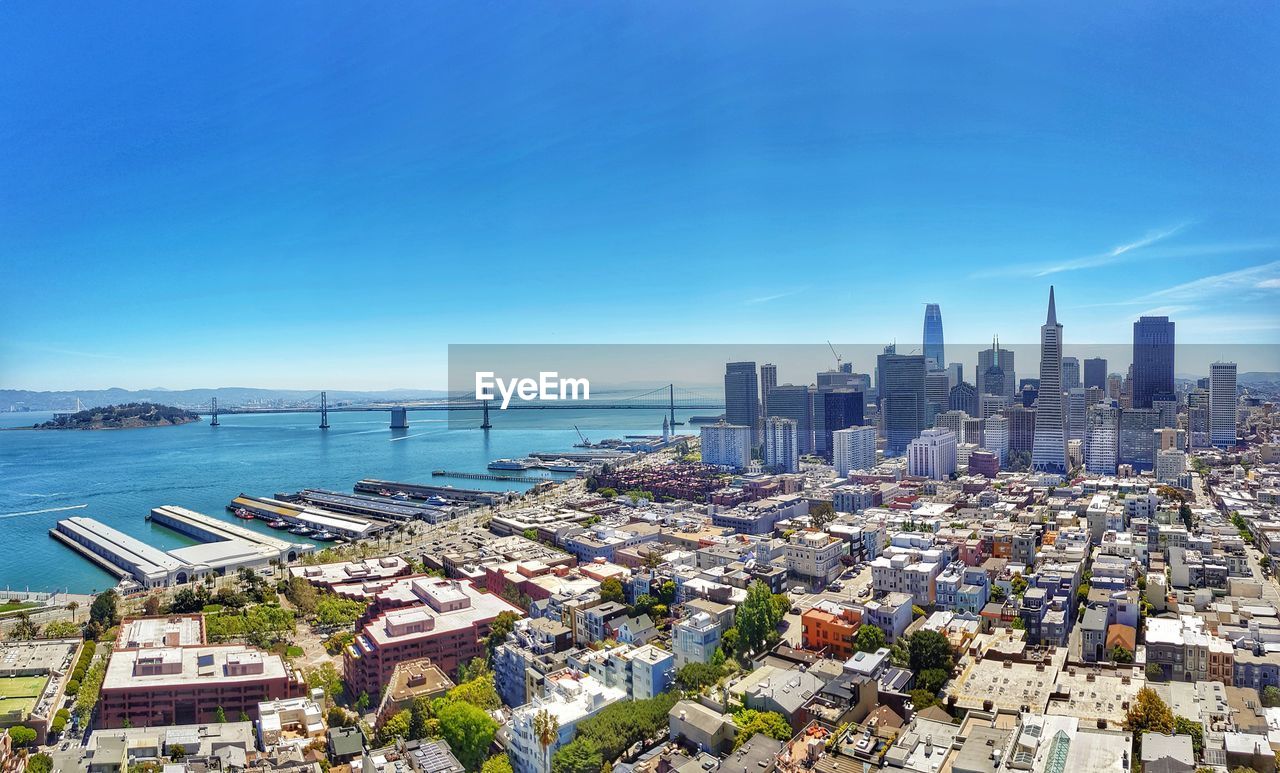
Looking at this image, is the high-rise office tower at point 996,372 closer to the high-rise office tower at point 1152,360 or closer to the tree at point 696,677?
the high-rise office tower at point 1152,360

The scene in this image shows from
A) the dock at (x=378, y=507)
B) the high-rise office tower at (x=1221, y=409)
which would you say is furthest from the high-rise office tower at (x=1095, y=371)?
the dock at (x=378, y=507)

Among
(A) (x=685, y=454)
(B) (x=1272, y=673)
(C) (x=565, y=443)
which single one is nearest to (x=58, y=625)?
(B) (x=1272, y=673)

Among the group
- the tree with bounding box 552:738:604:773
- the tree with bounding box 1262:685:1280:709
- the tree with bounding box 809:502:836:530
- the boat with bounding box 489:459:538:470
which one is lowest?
the boat with bounding box 489:459:538:470

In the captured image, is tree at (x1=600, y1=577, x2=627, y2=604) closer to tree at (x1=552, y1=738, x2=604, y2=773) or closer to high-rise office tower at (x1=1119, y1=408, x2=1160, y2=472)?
tree at (x1=552, y1=738, x2=604, y2=773)

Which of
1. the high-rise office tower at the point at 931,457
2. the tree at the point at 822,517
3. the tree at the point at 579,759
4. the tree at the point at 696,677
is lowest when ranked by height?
the tree at the point at 579,759

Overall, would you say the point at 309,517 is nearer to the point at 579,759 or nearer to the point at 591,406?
the point at 579,759

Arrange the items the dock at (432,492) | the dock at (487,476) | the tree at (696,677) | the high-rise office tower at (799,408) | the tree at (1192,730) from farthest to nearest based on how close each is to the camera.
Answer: the high-rise office tower at (799,408) → the dock at (487,476) → the dock at (432,492) → the tree at (696,677) → the tree at (1192,730)

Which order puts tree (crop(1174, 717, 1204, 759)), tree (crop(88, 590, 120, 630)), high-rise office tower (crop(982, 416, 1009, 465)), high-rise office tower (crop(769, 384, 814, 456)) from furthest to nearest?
high-rise office tower (crop(769, 384, 814, 456)) → high-rise office tower (crop(982, 416, 1009, 465)) → tree (crop(88, 590, 120, 630)) → tree (crop(1174, 717, 1204, 759))

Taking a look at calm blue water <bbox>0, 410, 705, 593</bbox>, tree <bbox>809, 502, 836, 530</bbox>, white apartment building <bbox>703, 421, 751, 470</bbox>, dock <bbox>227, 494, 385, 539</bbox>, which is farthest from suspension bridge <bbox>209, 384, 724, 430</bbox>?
tree <bbox>809, 502, 836, 530</bbox>
